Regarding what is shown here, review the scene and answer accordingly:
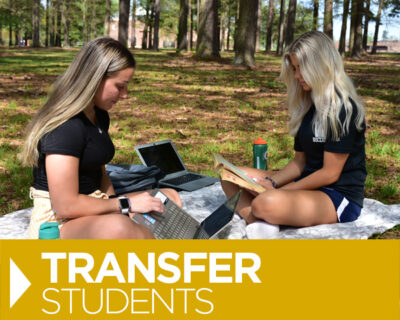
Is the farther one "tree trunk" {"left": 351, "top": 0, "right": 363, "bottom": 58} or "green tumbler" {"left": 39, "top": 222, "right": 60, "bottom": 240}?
"tree trunk" {"left": 351, "top": 0, "right": 363, "bottom": 58}

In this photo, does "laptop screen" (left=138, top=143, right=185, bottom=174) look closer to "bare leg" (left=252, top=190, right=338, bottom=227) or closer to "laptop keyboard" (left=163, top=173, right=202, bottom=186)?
"laptop keyboard" (left=163, top=173, right=202, bottom=186)

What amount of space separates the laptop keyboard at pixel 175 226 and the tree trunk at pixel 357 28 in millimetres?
21634

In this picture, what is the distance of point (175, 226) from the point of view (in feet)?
10.3

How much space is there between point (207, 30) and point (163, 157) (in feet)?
40.4

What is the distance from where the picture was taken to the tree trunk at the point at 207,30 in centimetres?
1636

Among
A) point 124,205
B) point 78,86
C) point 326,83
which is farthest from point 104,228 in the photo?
point 326,83

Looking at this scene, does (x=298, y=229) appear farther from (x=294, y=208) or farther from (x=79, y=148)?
(x=79, y=148)

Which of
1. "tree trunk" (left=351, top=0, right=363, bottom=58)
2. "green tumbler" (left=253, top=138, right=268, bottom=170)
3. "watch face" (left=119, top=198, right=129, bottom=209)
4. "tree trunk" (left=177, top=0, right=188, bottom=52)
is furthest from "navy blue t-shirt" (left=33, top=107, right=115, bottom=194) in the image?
"tree trunk" (left=351, top=0, right=363, bottom=58)

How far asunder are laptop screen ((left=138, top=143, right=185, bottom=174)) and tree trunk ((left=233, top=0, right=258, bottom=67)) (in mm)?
10153

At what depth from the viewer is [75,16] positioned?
147ft

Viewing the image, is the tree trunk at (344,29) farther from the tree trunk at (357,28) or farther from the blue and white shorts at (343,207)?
the blue and white shorts at (343,207)

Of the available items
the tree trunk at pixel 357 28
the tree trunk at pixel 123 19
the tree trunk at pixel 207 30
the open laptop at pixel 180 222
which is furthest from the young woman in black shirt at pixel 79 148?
the tree trunk at pixel 357 28

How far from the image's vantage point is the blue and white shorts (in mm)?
3367

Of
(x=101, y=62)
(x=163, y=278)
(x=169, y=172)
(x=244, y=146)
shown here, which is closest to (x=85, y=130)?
(x=101, y=62)
